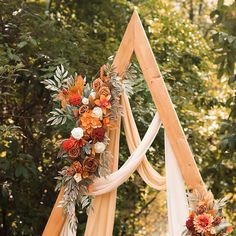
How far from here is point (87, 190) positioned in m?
3.24

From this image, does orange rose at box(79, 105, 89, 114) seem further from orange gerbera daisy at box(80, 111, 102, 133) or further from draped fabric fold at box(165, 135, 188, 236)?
draped fabric fold at box(165, 135, 188, 236)

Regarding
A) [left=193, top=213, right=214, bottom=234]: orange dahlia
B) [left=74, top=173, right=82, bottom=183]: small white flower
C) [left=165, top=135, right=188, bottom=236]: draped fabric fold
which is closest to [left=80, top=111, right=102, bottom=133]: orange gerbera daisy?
[left=74, top=173, right=82, bottom=183]: small white flower

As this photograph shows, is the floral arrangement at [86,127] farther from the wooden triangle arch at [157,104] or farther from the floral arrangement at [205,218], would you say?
the floral arrangement at [205,218]

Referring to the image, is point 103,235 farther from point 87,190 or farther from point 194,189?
point 194,189

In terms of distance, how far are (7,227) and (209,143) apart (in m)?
2.42

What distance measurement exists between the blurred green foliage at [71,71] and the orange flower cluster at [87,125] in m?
0.50

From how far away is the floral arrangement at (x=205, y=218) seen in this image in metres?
2.93

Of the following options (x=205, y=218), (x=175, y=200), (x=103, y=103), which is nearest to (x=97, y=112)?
(x=103, y=103)

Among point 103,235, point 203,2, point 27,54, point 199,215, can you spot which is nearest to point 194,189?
point 199,215

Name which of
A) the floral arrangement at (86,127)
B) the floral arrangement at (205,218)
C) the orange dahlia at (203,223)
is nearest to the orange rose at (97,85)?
the floral arrangement at (86,127)

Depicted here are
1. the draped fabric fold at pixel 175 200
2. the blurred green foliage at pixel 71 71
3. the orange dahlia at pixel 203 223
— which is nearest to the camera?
the orange dahlia at pixel 203 223

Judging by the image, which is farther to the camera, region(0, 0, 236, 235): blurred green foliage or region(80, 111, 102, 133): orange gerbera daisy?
region(0, 0, 236, 235): blurred green foliage

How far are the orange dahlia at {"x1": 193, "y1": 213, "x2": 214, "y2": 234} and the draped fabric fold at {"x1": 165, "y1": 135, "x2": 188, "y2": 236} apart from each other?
120mm

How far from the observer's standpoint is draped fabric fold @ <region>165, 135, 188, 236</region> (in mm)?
3035
